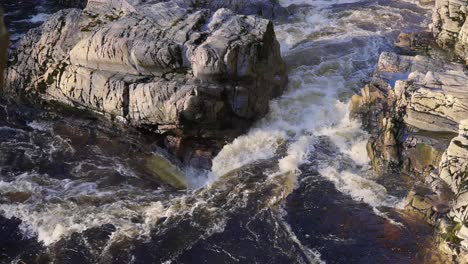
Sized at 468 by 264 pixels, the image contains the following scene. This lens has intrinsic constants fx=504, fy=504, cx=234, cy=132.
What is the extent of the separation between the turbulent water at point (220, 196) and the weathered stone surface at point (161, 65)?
3.37ft

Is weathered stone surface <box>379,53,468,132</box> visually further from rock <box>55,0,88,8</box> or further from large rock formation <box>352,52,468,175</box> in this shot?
rock <box>55,0,88,8</box>

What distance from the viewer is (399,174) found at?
16.8 meters

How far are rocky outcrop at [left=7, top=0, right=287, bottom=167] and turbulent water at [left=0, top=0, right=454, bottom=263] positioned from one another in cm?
101

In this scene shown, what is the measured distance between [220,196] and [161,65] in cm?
565

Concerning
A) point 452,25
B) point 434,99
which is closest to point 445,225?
point 434,99

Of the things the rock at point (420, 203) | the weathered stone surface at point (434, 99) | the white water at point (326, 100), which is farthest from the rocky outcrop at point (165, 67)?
the rock at point (420, 203)

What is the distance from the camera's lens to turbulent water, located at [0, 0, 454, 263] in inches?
558

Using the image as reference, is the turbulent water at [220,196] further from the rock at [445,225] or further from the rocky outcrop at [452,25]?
the rocky outcrop at [452,25]

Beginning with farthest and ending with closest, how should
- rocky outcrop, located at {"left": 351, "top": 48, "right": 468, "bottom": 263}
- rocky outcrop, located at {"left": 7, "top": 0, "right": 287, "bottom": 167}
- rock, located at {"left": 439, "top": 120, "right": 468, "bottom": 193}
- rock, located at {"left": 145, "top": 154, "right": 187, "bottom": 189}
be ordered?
1. rocky outcrop, located at {"left": 7, "top": 0, "right": 287, "bottom": 167}
2. rock, located at {"left": 145, "top": 154, "right": 187, "bottom": 189}
3. rock, located at {"left": 439, "top": 120, "right": 468, "bottom": 193}
4. rocky outcrop, located at {"left": 351, "top": 48, "right": 468, "bottom": 263}

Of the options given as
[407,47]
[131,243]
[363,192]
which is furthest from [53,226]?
[407,47]

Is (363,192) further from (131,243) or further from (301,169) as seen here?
(131,243)

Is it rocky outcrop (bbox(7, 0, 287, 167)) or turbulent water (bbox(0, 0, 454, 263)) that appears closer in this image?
turbulent water (bbox(0, 0, 454, 263))

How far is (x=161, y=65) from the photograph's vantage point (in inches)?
741

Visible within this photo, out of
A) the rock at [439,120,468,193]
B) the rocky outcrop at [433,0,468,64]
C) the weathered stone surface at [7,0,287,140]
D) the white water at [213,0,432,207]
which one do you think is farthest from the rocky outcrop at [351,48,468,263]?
the weathered stone surface at [7,0,287,140]
